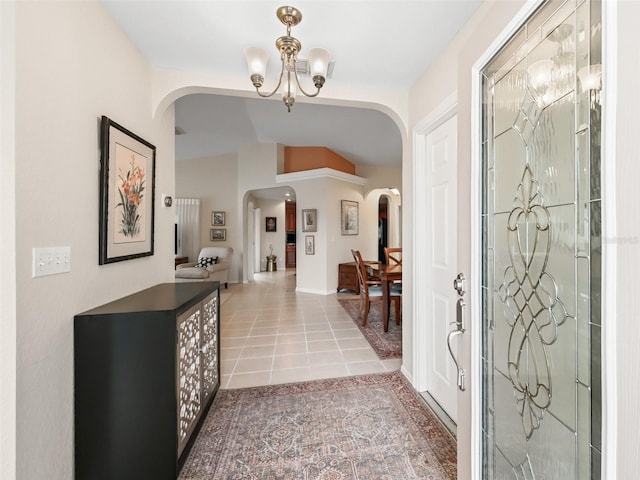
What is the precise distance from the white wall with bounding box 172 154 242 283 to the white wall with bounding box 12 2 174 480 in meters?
5.47

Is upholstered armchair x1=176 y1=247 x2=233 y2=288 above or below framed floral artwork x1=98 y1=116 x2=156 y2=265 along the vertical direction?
below

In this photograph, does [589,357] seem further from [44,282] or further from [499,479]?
[44,282]

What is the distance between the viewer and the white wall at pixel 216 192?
23.0ft

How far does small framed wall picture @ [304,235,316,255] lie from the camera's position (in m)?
6.08

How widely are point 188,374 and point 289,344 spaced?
1676 millimetres

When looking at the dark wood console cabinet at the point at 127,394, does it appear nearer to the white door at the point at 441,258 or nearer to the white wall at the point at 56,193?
the white wall at the point at 56,193

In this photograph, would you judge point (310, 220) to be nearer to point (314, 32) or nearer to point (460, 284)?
point (314, 32)

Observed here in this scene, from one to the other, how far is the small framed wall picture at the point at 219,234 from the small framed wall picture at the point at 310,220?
2.28 m

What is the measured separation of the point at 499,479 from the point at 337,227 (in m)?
5.29

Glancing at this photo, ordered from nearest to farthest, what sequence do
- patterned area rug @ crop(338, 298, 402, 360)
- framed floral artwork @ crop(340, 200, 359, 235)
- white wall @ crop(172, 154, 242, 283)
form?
patterned area rug @ crop(338, 298, 402, 360), framed floral artwork @ crop(340, 200, 359, 235), white wall @ crop(172, 154, 242, 283)

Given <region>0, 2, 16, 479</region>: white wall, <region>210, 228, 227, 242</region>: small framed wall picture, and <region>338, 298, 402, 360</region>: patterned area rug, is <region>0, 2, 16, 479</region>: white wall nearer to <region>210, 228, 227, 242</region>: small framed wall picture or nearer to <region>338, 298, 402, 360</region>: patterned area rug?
<region>338, 298, 402, 360</region>: patterned area rug

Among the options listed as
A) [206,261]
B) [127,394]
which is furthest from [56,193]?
[206,261]

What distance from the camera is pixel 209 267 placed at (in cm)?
584
